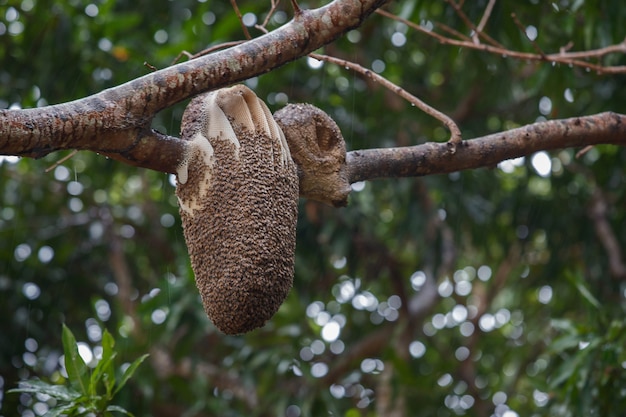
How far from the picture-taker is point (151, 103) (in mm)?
1879

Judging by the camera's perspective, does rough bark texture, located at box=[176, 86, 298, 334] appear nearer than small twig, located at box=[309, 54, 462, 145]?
Yes

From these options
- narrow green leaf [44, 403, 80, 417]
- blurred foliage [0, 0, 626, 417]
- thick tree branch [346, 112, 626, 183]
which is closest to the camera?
thick tree branch [346, 112, 626, 183]

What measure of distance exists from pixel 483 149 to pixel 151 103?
97 centimetres

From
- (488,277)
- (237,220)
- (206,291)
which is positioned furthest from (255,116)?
(488,277)

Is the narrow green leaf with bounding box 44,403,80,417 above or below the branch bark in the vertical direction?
below

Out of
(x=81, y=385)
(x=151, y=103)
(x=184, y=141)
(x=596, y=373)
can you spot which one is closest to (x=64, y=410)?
(x=81, y=385)

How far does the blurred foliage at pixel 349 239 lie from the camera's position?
170 inches

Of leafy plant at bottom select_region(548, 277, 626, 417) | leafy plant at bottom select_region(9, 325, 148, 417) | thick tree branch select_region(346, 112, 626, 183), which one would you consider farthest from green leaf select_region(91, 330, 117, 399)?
leafy plant at bottom select_region(548, 277, 626, 417)

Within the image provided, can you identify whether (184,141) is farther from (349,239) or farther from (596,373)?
(349,239)

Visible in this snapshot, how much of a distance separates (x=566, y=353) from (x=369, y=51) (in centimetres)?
216

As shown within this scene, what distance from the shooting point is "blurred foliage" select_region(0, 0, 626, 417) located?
4.31 m

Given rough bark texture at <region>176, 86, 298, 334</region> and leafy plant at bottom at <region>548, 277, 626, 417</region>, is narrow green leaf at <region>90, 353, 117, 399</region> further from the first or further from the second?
leafy plant at bottom at <region>548, 277, 626, 417</region>

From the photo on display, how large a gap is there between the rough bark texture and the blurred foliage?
1.96 m

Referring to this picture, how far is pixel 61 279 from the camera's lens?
5.43 m
